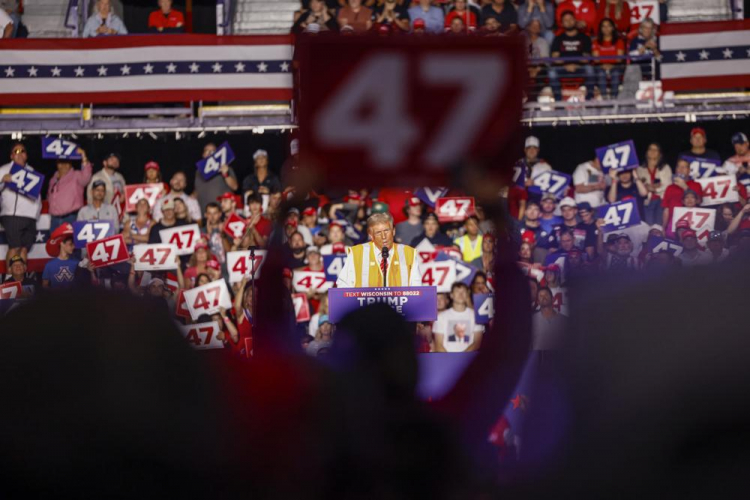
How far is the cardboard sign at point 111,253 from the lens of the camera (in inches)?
479

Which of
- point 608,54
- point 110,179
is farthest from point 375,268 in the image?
point 608,54

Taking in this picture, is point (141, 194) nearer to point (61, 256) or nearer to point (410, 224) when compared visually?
point (61, 256)

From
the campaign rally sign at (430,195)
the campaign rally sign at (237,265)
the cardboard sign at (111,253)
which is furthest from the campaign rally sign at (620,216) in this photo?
the cardboard sign at (111,253)

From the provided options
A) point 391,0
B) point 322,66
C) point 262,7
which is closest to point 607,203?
point 391,0

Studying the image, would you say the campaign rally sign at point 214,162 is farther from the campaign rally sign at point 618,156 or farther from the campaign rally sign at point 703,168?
the campaign rally sign at point 703,168

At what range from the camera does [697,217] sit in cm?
1243

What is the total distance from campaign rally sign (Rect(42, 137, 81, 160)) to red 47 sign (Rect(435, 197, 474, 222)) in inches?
192

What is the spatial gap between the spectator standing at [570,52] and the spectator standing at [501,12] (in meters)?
0.71

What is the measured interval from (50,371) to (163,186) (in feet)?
41.1

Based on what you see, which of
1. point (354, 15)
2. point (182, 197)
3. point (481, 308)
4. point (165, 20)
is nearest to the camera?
point (481, 308)

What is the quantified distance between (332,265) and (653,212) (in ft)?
13.6

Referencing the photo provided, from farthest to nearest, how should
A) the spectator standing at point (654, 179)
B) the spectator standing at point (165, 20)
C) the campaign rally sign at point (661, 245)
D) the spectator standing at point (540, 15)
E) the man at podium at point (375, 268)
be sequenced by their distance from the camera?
the spectator standing at point (165, 20), the spectator standing at point (540, 15), the spectator standing at point (654, 179), the campaign rally sign at point (661, 245), the man at podium at point (375, 268)

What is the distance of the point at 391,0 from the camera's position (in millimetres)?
14070

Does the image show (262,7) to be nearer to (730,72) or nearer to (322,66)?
(730,72)
